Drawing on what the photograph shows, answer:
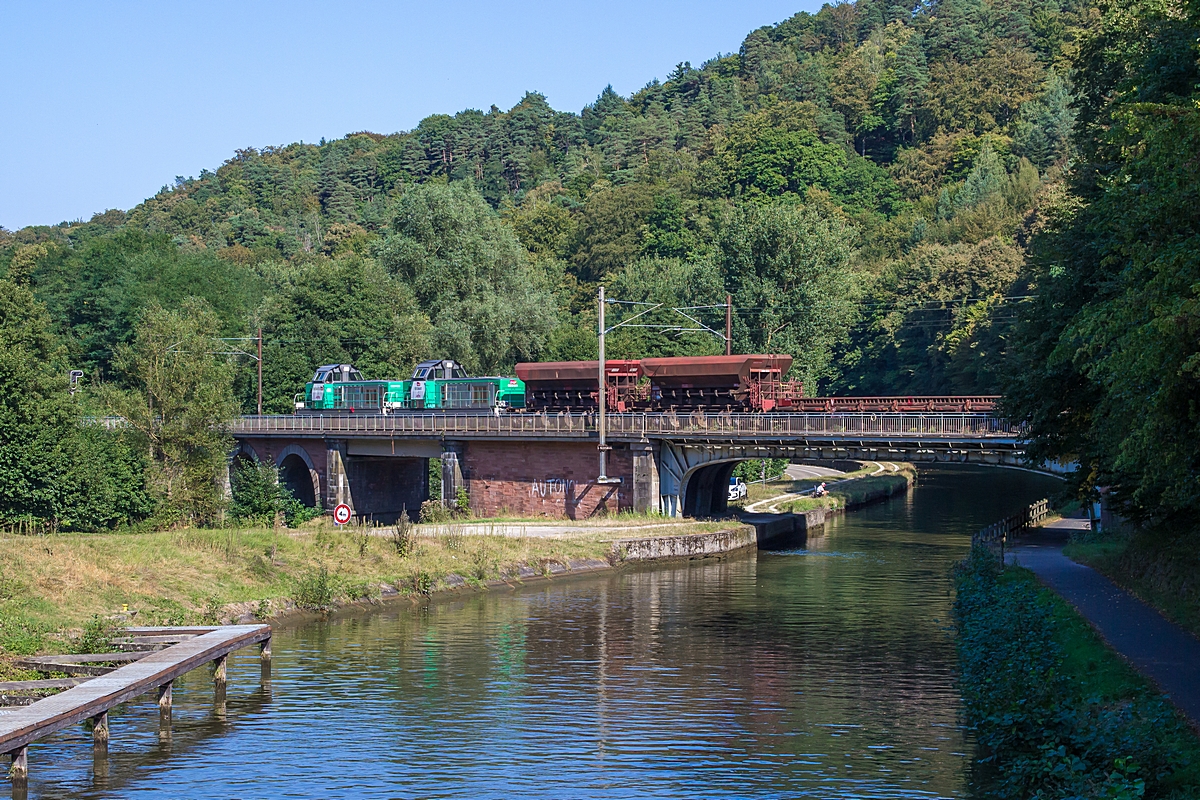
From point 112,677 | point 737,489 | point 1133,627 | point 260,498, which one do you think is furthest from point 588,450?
point 112,677

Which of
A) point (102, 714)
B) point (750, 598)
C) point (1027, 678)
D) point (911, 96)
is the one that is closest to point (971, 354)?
point (750, 598)

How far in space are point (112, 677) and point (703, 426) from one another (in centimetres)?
3570

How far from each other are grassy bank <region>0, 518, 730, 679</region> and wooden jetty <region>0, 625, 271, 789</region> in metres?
1.55

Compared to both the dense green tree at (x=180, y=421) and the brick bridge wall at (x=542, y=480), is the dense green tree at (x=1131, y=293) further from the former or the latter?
the dense green tree at (x=180, y=421)

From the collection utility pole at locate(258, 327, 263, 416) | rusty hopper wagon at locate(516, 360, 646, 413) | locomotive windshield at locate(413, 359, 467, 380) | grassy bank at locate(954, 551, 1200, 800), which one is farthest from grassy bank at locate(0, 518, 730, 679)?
utility pole at locate(258, 327, 263, 416)

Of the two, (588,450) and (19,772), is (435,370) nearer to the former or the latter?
(588,450)

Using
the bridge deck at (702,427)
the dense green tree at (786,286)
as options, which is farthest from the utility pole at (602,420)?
the dense green tree at (786,286)

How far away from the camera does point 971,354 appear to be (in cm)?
9656

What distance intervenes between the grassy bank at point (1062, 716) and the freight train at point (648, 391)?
25218 millimetres

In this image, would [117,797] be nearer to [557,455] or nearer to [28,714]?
[28,714]

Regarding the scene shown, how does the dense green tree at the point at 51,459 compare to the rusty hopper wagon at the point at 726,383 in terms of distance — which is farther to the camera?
the rusty hopper wagon at the point at 726,383

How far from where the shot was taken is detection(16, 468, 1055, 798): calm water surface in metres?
20.9

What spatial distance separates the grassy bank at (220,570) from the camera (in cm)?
3155

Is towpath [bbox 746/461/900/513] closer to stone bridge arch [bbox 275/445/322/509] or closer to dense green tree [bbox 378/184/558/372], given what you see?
dense green tree [bbox 378/184/558/372]
